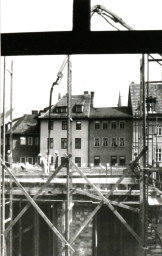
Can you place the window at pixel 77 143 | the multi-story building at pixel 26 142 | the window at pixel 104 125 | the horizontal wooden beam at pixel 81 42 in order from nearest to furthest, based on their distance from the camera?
the horizontal wooden beam at pixel 81 42, the window at pixel 77 143, the window at pixel 104 125, the multi-story building at pixel 26 142

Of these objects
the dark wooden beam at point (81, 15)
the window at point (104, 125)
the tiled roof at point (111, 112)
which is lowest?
the dark wooden beam at point (81, 15)

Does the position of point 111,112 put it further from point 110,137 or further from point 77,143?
point 77,143

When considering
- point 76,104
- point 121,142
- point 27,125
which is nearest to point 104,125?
point 121,142

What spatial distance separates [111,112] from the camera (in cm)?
3634

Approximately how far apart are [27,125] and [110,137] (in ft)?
31.9

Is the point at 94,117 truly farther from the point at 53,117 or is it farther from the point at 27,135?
the point at 27,135

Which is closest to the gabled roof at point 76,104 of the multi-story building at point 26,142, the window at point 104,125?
the window at point 104,125

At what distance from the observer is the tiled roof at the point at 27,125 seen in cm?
3952

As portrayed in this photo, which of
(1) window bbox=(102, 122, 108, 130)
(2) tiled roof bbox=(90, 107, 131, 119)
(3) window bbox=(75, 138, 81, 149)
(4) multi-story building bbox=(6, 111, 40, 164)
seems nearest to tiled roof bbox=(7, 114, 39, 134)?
(4) multi-story building bbox=(6, 111, 40, 164)

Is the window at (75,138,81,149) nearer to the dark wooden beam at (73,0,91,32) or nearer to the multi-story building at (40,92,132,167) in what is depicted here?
the multi-story building at (40,92,132,167)

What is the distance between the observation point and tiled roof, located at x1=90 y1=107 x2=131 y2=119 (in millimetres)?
35500

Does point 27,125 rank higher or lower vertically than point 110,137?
higher

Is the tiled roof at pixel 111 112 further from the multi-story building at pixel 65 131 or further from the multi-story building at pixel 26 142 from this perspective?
the multi-story building at pixel 26 142

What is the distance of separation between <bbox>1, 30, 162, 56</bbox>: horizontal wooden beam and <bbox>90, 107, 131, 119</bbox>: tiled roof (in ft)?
109
